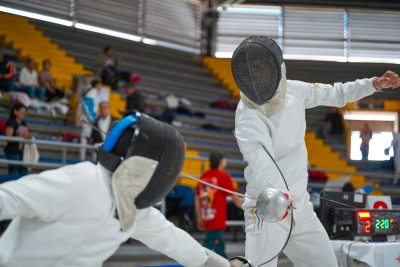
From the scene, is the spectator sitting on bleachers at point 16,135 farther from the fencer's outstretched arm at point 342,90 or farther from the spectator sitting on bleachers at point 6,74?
the fencer's outstretched arm at point 342,90

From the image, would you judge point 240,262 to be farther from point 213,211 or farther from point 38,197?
point 213,211

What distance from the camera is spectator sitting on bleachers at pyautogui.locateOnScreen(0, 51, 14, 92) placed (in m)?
7.64

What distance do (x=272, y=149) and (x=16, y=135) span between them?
4213 millimetres

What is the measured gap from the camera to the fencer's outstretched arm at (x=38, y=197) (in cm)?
163

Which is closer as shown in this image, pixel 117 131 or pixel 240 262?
pixel 117 131

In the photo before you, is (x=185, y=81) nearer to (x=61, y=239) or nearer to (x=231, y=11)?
(x=231, y=11)

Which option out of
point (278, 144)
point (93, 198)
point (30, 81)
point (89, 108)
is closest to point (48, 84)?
point (30, 81)

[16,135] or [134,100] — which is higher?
[134,100]

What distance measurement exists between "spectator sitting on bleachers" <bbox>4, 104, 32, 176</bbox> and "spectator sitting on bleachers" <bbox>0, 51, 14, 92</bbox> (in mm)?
1430

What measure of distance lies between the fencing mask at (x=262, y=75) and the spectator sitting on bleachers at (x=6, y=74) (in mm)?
5434

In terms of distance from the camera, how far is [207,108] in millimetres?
10867

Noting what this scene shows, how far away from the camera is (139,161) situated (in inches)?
72.7

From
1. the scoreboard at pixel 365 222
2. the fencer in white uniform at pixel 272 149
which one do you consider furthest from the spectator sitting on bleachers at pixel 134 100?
the fencer in white uniform at pixel 272 149

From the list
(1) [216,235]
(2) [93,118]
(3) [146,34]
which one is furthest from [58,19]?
(1) [216,235]
